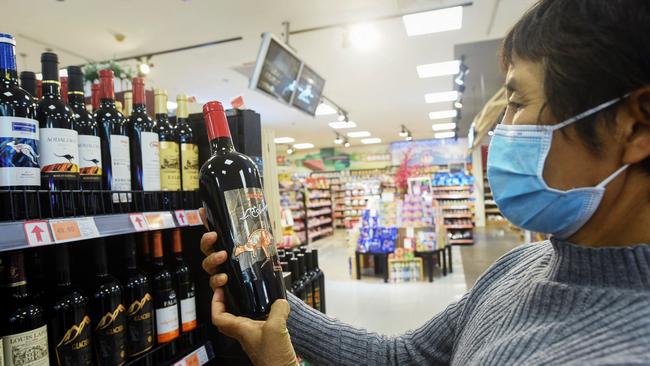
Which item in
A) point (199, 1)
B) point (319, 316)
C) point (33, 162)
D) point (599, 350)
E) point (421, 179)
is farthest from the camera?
point (421, 179)

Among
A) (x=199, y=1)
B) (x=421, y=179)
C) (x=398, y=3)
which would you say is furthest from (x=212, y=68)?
(x=421, y=179)

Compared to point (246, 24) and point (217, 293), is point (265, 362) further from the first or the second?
point (246, 24)

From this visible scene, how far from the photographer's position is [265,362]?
0.85 metres

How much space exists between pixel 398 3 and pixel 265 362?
3744mm

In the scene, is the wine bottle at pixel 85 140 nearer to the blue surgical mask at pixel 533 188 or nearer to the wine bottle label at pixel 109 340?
the wine bottle label at pixel 109 340

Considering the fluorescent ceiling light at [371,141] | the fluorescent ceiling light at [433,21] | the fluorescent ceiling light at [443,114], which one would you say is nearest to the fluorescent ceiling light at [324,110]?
the fluorescent ceiling light at [443,114]

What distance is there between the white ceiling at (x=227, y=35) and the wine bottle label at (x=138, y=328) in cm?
360

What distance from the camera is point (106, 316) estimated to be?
3.60ft

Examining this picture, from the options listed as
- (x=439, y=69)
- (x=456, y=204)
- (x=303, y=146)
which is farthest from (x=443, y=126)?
(x=439, y=69)

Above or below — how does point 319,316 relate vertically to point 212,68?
below

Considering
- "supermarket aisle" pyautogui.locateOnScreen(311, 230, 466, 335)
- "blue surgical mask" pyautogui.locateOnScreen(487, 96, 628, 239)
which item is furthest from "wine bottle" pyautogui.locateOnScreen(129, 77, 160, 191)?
"supermarket aisle" pyautogui.locateOnScreen(311, 230, 466, 335)

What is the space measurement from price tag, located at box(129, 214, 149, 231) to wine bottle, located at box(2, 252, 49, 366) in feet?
0.86

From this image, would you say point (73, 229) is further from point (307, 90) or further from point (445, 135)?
point (445, 135)

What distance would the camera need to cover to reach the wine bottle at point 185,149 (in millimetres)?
1442
